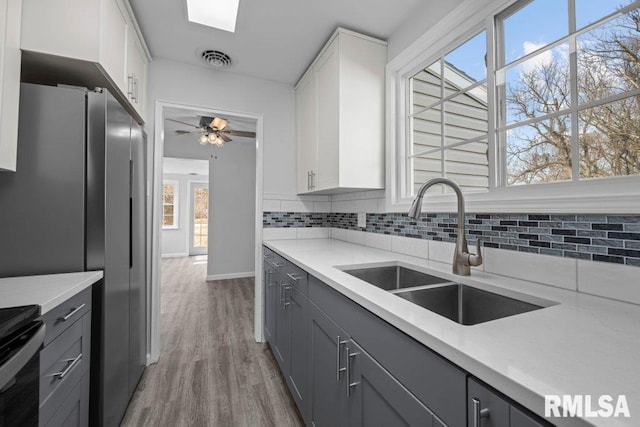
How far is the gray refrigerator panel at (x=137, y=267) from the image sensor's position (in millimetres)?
1624

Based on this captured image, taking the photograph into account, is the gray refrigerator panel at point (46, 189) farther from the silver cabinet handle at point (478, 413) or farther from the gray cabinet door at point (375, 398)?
the silver cabinet handle at point (478, 413)

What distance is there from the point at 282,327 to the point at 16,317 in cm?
134

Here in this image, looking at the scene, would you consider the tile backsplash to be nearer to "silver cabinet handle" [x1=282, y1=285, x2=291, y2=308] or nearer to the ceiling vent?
"silver cabinet handle" [x1=282, y1=285, x2=291, y2=308]

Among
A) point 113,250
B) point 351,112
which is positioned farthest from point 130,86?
point 351,112

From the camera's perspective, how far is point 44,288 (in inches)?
38.6

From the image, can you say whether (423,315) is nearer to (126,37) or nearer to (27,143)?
(27,143)

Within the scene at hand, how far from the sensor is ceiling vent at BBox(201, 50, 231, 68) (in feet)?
7.04

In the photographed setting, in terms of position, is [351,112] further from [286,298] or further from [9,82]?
[9,82]

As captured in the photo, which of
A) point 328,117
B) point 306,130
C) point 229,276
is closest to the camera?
point 328,117

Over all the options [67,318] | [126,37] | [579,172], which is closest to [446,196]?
[579,172]

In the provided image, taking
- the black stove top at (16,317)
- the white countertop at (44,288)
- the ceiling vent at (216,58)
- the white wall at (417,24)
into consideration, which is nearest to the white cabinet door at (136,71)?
the ceiling vent at (216,58)

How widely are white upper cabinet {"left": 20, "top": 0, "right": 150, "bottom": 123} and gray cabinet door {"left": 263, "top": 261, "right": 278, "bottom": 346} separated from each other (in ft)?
5.07

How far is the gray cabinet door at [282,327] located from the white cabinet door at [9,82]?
4.56 feet

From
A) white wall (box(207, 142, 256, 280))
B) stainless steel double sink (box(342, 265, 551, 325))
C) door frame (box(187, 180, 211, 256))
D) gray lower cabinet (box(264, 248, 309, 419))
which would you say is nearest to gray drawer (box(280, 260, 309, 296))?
gray lower cabinet (box(264, 248, 309, 419))
